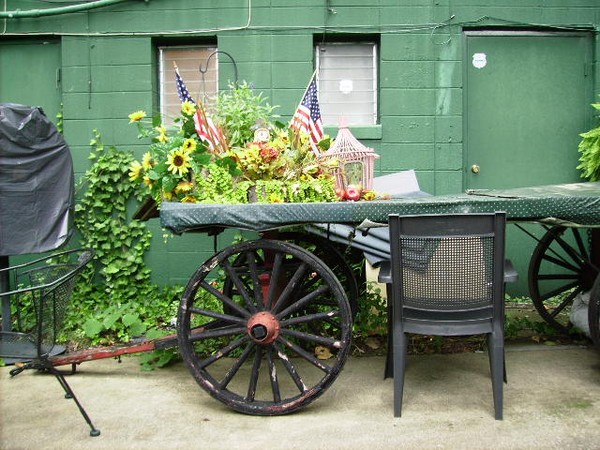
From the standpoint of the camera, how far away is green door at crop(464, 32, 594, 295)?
236 inches

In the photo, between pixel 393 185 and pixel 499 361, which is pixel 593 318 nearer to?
pixel 499 361

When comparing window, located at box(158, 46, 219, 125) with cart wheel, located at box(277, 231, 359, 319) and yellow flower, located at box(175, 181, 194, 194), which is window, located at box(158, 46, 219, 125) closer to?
cart wheel, located at box(277, 231, 359, 319)

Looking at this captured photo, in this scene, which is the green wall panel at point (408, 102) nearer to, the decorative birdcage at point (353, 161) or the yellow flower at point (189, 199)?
the decorative birdcage at point (353, 161)

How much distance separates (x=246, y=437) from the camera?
3.13 metres

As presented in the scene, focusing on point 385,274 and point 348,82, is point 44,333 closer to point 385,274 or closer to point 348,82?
point 385,274

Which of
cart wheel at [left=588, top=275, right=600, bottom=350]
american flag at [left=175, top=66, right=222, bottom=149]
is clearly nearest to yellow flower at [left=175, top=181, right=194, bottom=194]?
american flag at [left=175, top=66, right=222, bottom=149]

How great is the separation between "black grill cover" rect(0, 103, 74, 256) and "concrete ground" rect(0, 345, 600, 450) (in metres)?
1.25

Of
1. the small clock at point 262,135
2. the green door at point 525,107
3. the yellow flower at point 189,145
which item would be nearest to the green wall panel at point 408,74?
the green door at point 525,107

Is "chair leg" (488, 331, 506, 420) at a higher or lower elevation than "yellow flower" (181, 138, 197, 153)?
lower

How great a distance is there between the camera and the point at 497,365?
3201 millimetres

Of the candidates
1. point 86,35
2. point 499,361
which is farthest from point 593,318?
point 86,35

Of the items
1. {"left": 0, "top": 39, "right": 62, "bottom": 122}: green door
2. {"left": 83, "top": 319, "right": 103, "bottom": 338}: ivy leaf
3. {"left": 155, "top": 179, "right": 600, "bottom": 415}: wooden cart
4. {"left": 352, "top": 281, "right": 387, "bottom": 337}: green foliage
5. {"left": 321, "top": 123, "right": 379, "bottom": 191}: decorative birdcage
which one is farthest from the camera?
{"left": 0, "top": 39, "right": 62, "bottom": 122}: green door

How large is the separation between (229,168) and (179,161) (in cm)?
29

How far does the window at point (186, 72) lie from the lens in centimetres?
610
